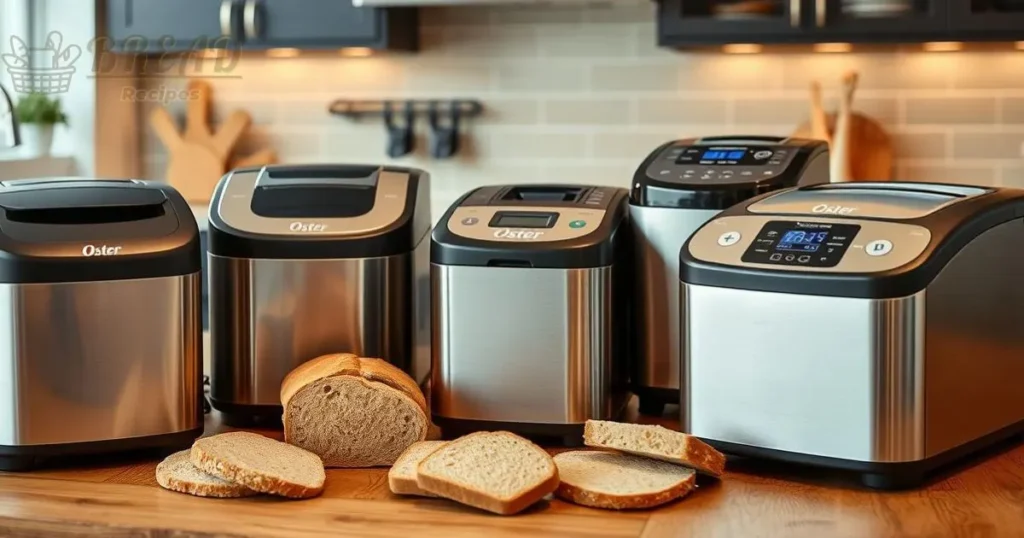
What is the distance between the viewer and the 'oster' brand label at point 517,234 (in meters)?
1.44

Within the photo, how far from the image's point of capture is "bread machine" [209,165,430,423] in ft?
5.04

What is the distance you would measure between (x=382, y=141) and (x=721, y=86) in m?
0.99

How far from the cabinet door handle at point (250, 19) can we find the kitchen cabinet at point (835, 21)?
111 centimetres

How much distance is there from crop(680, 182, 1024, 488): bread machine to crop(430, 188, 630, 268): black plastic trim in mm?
112

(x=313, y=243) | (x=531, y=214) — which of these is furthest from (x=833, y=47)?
(x=313, y=243)

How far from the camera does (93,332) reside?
1.35 meters

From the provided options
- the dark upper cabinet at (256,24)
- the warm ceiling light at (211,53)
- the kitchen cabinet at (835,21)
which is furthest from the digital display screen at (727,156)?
the warm ceiling light at (211,53)

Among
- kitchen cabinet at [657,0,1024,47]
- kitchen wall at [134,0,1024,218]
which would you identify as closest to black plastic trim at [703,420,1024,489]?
kitchen cabinet at [657,0,1024,47]

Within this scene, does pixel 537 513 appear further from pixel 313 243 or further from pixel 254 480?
pixel 313 243

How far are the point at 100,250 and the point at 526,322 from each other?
1.60 ft

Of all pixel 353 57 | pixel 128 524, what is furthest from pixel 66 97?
pixel 128 524

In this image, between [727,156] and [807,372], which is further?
[727,156]

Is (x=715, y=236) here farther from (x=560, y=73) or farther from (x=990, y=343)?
(x=560, y=73)

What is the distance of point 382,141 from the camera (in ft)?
11.8
